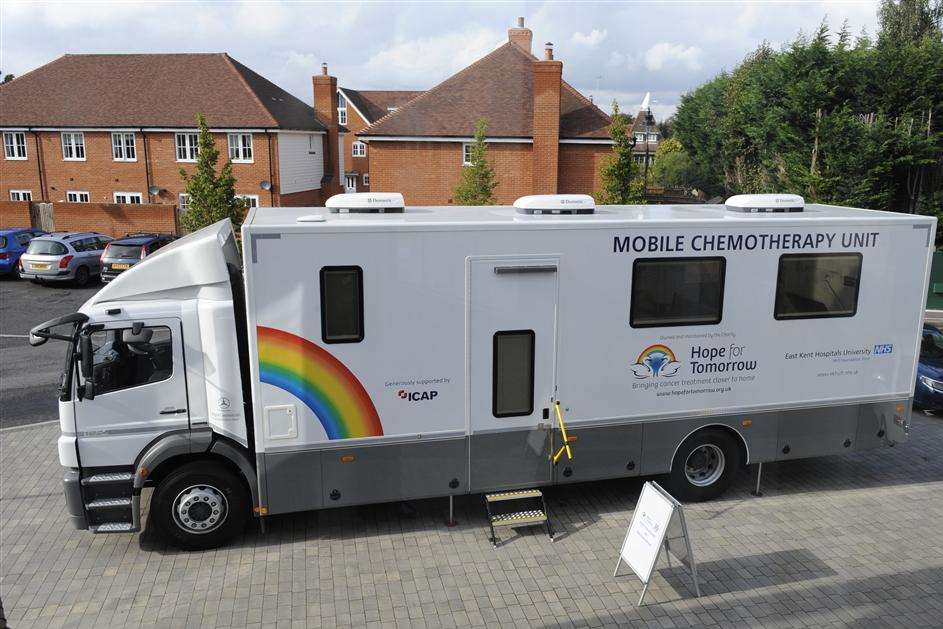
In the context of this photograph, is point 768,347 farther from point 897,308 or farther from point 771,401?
point 897,308

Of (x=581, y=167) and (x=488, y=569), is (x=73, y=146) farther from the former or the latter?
(x=488, y=569)

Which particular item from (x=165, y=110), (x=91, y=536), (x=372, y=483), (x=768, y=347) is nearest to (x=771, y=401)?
(x=768, y=347)

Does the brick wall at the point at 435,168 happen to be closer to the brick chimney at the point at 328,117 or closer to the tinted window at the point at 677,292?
the brick chimney at the point at 328,117

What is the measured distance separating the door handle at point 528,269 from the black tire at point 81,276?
2066 centimetres

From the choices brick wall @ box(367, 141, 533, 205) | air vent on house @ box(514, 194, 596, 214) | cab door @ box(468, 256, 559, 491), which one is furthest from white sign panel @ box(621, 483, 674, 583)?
brick wall @ box(367, 141, 533, 205)

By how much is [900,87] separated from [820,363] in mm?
18879

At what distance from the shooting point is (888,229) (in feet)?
30.1

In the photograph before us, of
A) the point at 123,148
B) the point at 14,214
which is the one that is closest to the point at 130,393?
the point at 14,214

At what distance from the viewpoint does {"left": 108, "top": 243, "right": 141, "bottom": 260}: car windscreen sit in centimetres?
2345

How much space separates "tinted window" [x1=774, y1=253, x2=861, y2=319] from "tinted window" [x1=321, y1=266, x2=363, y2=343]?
4.98 meters

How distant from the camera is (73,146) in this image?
35.5 metres

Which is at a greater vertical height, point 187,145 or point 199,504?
point 187,145

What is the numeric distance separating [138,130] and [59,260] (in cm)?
1291

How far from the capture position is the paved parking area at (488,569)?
23.5 ft
